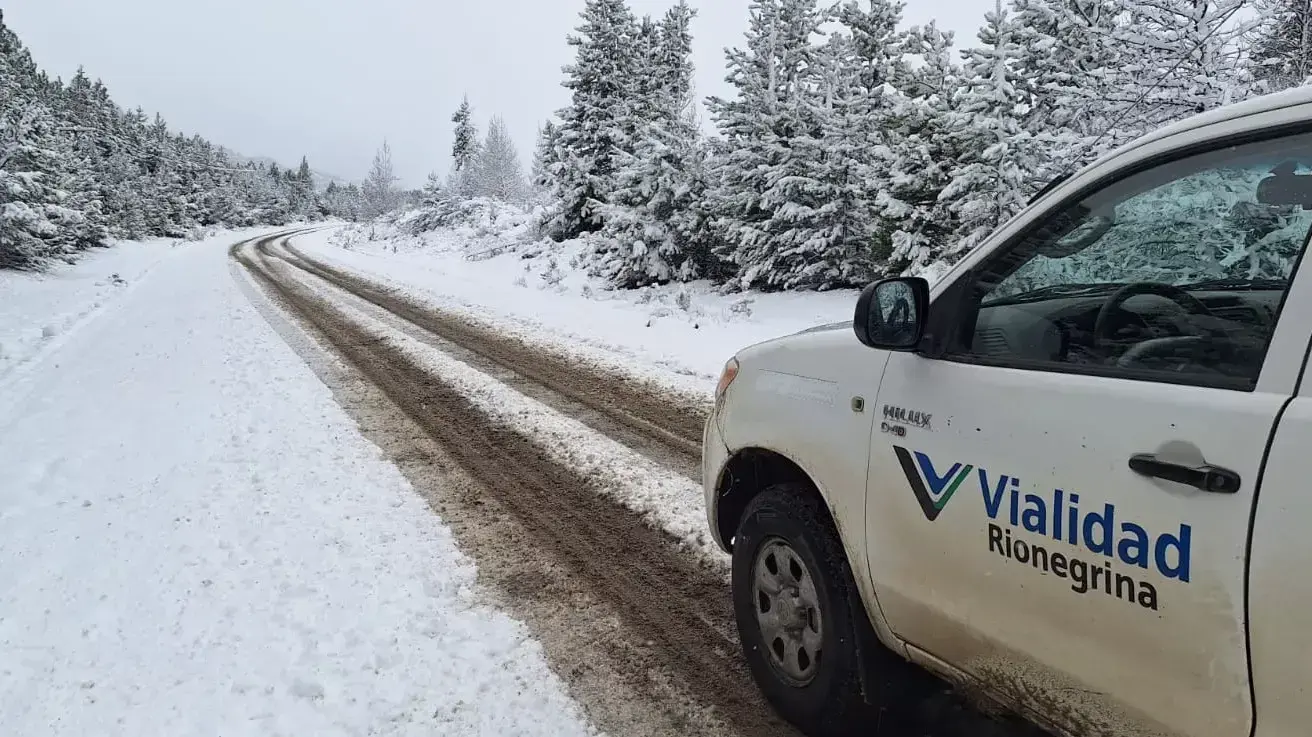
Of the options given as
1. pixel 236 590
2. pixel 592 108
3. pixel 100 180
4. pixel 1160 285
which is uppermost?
pixel 592 108

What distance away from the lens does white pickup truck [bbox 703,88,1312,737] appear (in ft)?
4.54

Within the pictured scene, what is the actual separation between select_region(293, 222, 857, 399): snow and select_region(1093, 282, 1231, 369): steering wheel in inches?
228

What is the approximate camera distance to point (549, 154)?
31625 millimetres

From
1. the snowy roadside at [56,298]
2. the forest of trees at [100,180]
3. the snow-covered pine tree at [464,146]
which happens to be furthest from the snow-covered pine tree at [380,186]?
the snowy roadside at [56,298]

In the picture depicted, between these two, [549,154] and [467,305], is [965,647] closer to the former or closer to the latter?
[467,305]

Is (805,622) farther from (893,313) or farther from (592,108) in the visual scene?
(592,108)

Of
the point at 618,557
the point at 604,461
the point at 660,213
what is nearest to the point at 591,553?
the point at 618,557

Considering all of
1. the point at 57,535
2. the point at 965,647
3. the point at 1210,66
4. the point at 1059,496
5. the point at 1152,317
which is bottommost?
the point at 57,535

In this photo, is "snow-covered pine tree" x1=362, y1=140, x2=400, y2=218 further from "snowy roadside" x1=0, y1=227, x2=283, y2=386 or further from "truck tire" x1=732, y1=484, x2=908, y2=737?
"truck tire" x1=732, y1=484, x2=908, y2=737

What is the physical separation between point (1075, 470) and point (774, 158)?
14.6 m

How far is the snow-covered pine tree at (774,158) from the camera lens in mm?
14539

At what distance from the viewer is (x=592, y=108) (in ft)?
89.3

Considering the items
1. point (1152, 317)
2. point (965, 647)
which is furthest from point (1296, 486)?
point (965, 647)

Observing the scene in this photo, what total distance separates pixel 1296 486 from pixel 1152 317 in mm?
813
